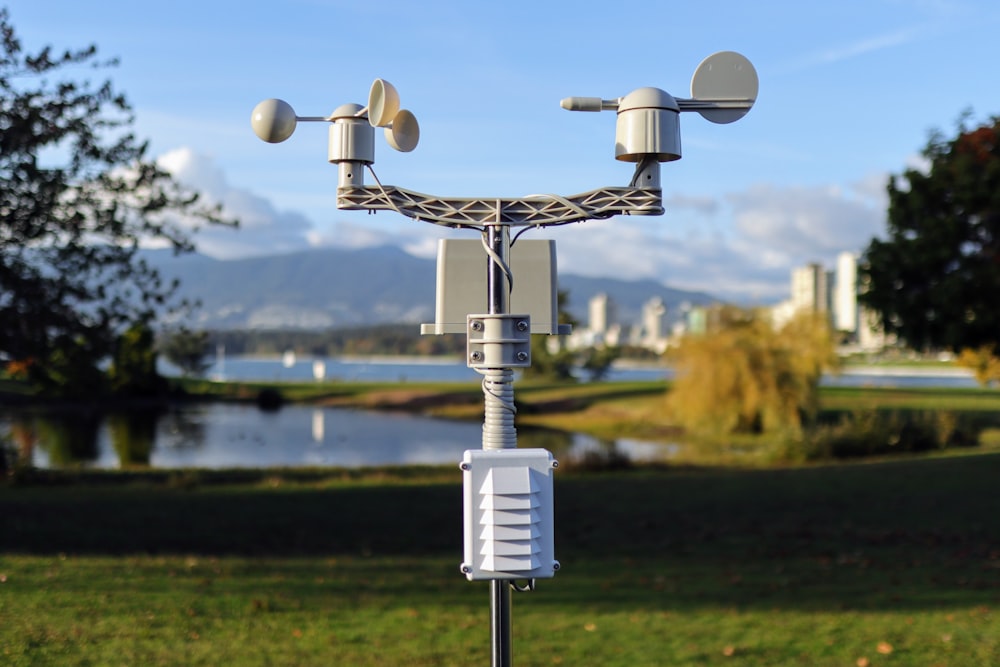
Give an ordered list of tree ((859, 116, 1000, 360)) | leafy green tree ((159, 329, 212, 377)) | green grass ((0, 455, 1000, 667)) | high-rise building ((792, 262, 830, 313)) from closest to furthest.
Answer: green grass ((0, 455, 1000, 667)) → tree ((859, 116, 1000, 360)) → leafy green tree ((159, 329, 212, 377)) → high-rise building ((792, 262, 830, 313))

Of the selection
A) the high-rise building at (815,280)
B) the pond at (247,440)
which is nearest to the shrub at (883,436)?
the pond at (247,440)

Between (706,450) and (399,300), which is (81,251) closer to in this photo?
(706,450)

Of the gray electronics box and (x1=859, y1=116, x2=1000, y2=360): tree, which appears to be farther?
(x1=859, y1=116, x2=1000, y2=360): tree

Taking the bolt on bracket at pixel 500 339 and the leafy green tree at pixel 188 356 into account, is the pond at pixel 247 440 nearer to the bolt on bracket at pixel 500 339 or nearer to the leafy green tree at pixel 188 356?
the leafy green tree at pixel 188 356

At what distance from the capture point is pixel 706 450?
78.1 ft

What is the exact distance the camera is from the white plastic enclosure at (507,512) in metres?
2.28

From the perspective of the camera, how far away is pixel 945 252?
13258 millimetres

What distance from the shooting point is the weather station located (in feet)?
7.48

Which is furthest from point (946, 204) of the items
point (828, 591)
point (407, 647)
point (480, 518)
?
point (480, 518)

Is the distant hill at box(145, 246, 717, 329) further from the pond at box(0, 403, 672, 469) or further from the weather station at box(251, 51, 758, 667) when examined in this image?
the weather station at box(251, 51, 758, 667)

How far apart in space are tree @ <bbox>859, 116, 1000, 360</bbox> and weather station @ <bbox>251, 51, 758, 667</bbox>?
11994 mm

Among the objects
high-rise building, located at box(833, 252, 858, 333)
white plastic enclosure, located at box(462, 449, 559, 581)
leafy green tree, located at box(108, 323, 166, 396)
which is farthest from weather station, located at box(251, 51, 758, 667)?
high-rise building, located at box(833, 252, 858, 333)

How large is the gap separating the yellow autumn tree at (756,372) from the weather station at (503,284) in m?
23.7

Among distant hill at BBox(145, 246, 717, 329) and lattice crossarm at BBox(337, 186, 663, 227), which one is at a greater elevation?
distant hill at BBox(145, 246, 717, 329)
